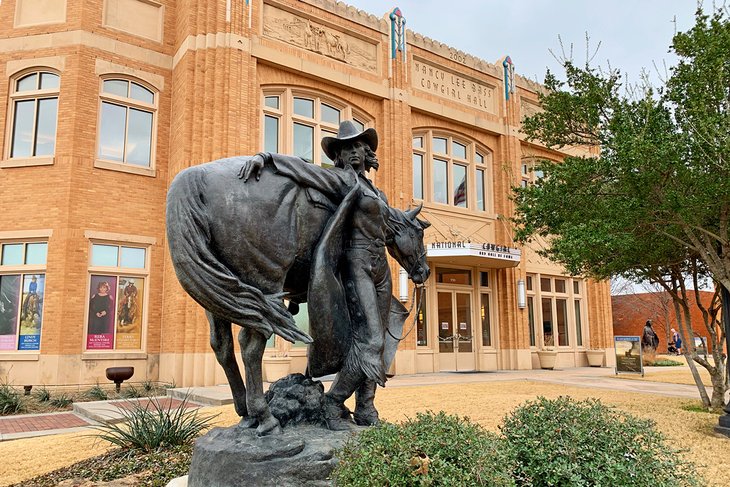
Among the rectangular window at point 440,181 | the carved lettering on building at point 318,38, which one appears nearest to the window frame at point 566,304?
the rectangular window at point 440,181

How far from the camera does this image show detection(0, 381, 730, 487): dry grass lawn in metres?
5.61

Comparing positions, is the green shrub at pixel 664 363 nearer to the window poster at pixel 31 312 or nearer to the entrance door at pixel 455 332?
the entrance door at pixel 455 332

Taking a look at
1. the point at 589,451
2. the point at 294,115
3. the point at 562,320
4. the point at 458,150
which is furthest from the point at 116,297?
the point at 562,320

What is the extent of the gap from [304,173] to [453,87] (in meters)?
16.8

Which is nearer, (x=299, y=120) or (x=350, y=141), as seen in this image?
(x=350, y=141)

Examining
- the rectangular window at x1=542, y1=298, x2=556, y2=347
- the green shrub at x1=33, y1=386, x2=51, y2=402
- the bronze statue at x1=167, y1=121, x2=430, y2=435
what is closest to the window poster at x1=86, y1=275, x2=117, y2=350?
the green shrub at x1=33, y1=386, x2=51, y2=402

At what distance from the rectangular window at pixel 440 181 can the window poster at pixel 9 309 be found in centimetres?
1257

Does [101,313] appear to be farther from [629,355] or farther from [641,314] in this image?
[641,314]

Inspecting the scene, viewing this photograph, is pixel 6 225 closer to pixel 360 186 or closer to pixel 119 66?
pixel 119 66

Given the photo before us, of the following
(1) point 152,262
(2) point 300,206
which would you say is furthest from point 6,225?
(2) point 300,206

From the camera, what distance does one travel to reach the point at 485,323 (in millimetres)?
19438

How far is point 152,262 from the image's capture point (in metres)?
14.2

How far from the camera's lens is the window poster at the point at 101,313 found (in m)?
13.4

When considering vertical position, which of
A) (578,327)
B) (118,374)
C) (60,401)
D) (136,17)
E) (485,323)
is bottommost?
(60,401)
